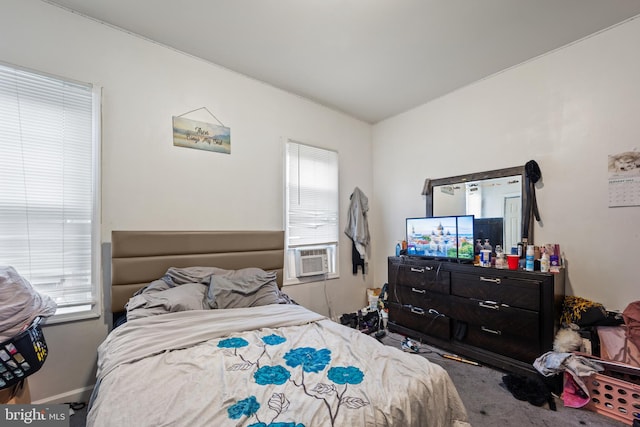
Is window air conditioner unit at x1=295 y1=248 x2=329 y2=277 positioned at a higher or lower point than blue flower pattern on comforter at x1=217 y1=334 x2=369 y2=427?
higher

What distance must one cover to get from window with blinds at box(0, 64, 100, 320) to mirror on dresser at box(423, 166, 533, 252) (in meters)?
3.43

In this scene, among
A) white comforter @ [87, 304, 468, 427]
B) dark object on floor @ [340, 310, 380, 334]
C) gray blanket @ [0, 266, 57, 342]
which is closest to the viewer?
white comforter @ [87, 304, 468, 427]

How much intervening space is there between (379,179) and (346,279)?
5.04 ft

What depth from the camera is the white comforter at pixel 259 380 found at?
0.97m

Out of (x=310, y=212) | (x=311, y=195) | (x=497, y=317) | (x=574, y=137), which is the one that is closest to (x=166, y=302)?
(x=310, y=212)

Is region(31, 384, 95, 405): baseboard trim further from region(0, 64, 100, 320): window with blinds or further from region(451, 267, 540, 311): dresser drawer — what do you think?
region(451, 267, 540, 311): dresser drawer

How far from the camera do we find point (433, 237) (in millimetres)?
2926

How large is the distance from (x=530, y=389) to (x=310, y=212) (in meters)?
2.52

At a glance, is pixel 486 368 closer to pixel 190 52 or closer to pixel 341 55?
pixel 341 55

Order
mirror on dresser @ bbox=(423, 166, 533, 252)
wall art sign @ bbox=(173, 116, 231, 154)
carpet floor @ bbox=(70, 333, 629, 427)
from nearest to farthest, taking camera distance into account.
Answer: carpet floor @ bbox=(70, 333, 629, 427)
wall art sign @ bbox=(173, 116, 231, 154)
mirror on dresser @ bbox=(423, 166, 533, 252)

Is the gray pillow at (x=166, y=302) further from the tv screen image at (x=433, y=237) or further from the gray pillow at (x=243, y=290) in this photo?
the tv screen image at (x=433, y=237)

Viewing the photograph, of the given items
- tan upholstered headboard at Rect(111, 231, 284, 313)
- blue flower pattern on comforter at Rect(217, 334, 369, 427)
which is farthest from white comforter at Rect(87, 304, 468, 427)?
tan upholstered headboard at Rect(111, 231, 284, 313)

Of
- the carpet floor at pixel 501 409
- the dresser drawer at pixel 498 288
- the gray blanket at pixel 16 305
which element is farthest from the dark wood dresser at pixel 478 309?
the gray blanket at pixel 16 305

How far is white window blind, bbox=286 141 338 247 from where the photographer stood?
3.19 metres
